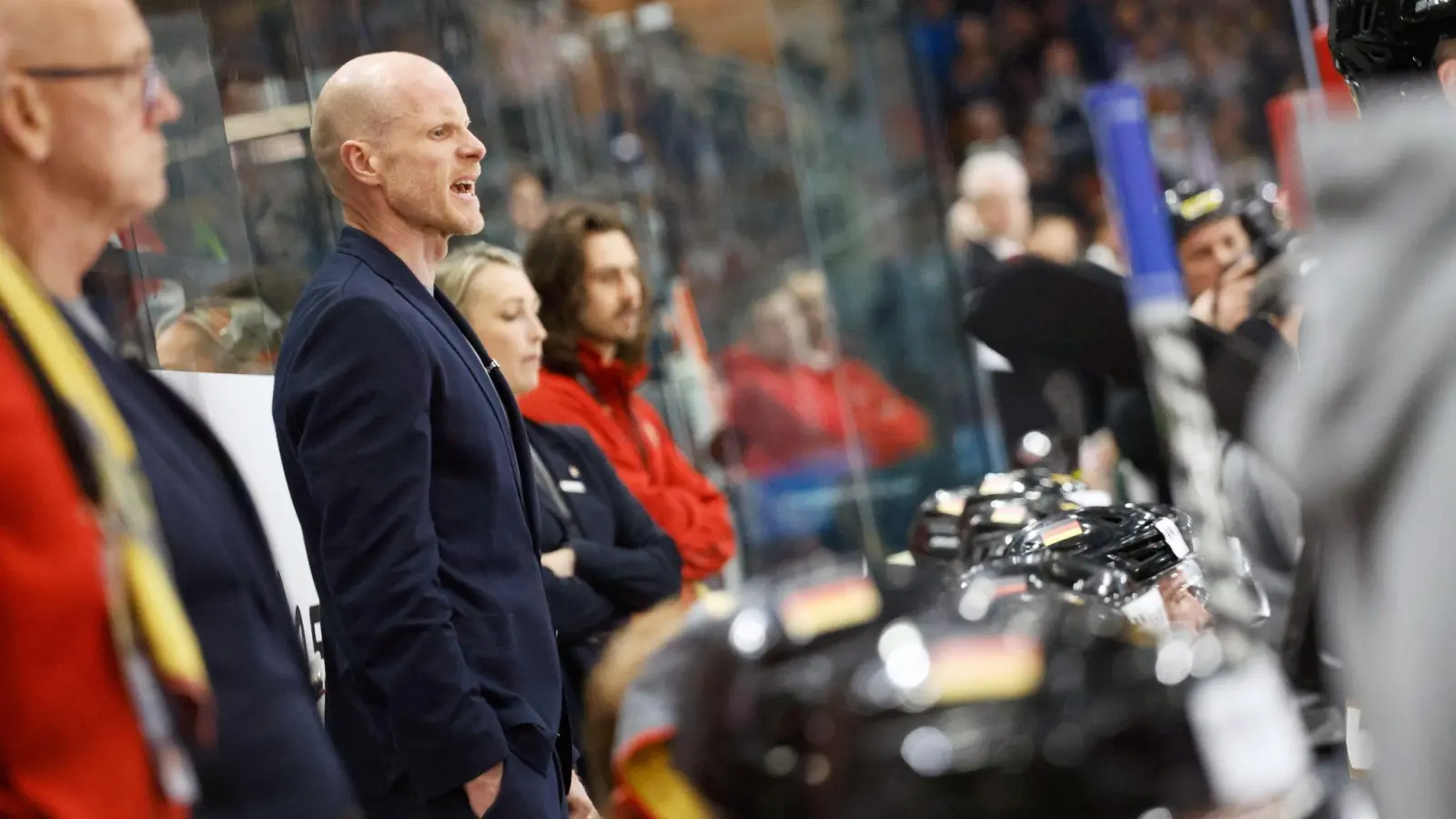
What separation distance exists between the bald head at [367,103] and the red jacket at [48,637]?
1.24m

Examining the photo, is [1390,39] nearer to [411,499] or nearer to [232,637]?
[411,499]

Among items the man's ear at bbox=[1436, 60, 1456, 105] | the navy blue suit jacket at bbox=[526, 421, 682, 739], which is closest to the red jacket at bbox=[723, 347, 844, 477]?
the navy blue suit jacket at bbox=[526, 421, 682, 739]

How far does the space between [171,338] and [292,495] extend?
0.67 m

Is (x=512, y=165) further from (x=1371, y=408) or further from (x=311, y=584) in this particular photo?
(x=1371, y=408)

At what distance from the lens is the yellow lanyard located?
4.00 feet

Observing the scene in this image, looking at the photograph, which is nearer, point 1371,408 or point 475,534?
point 1371,408

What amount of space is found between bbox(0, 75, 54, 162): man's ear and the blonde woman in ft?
5.85

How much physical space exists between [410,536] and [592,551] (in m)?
1.08

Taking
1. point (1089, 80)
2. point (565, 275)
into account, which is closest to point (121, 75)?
point (565, 275)

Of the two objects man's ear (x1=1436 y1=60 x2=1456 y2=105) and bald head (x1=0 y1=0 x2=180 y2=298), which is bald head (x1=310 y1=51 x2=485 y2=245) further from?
man's ear (x1=1436 y1=60 x2=1456 y2=105)

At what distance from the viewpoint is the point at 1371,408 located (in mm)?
782

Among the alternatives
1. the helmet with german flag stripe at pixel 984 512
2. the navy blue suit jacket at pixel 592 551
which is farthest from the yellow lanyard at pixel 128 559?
the navy blue suit jacket at pixel 592 551

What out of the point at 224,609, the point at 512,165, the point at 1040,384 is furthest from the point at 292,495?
the point at 512,165

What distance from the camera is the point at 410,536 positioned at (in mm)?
2117
